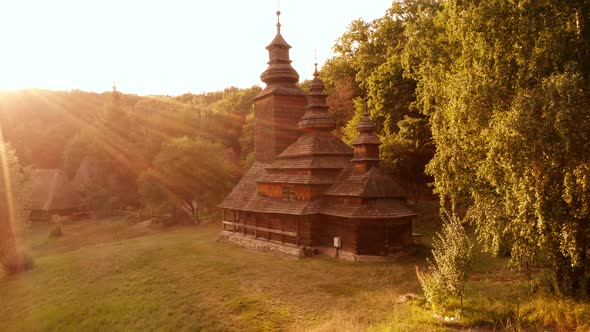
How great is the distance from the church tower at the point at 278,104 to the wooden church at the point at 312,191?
0.07 m

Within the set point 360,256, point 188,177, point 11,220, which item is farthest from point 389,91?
point 11,220

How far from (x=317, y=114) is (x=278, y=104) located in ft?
14.6

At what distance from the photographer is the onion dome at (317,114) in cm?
2411

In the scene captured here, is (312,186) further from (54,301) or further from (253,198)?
(54,301)

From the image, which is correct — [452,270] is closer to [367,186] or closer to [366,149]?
[367,186]

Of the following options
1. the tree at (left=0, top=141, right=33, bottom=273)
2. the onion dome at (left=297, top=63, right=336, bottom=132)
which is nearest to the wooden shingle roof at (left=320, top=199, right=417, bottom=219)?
the onion dome at (left=297, top=63, right=336, bottom=132)

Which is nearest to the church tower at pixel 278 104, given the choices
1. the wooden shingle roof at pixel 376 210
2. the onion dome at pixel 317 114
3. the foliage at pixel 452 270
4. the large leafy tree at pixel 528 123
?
the onion dome at pixel 317 114

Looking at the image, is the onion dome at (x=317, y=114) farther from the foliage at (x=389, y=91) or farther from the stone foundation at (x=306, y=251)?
the stone foundation at (x=306, y=251)

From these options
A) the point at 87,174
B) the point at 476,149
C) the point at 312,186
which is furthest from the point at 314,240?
the point at 87,174

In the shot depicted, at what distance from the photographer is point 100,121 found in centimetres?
5419

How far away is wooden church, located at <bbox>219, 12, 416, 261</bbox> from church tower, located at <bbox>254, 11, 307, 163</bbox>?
75 mm

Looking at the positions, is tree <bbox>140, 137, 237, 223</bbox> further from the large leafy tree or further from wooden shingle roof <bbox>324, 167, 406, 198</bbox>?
the large leafy tree

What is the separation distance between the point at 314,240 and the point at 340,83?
21977 mm

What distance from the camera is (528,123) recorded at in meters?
10.5
